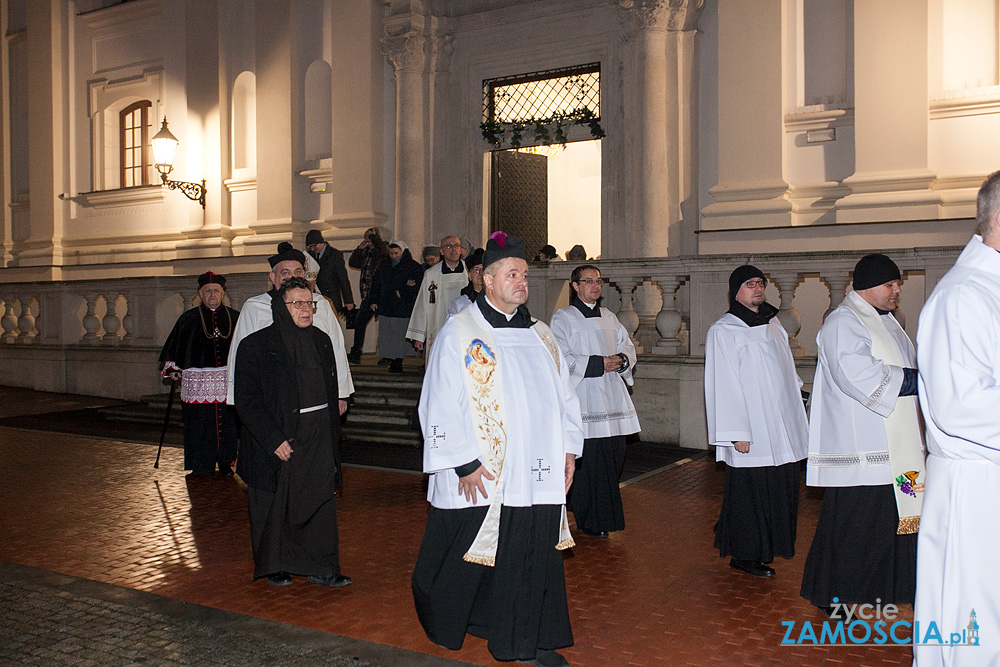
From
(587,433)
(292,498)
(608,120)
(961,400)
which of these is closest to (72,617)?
(292,498)

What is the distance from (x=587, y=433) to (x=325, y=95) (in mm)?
11238

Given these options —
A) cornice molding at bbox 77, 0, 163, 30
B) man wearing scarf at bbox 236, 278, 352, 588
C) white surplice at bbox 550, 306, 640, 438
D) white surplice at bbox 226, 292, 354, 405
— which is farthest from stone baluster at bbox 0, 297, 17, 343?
white surplice at bbox 550, 306, 640, 438

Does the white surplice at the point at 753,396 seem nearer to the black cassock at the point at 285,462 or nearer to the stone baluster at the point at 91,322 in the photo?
the black cassock at the point at 285,462

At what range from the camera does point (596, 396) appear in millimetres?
7316

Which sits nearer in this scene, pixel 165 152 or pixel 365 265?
pixel 365 265

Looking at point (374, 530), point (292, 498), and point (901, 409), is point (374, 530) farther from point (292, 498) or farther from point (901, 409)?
point (901, 409)

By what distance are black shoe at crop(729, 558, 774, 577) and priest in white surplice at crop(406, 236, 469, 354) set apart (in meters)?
5.63

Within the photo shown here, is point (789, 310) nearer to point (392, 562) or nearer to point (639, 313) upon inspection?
point (639, 313)

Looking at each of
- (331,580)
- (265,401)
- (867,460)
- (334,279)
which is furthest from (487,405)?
(334,279)

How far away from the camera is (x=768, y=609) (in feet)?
17.4

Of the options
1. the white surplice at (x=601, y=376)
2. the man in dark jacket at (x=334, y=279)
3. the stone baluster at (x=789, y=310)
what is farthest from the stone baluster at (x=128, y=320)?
the stone baluster at (x=789, y=310)

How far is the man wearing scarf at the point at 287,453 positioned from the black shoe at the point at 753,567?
8.11ft

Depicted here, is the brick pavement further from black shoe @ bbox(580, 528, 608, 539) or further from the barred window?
the barred window

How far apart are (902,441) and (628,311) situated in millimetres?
5948
